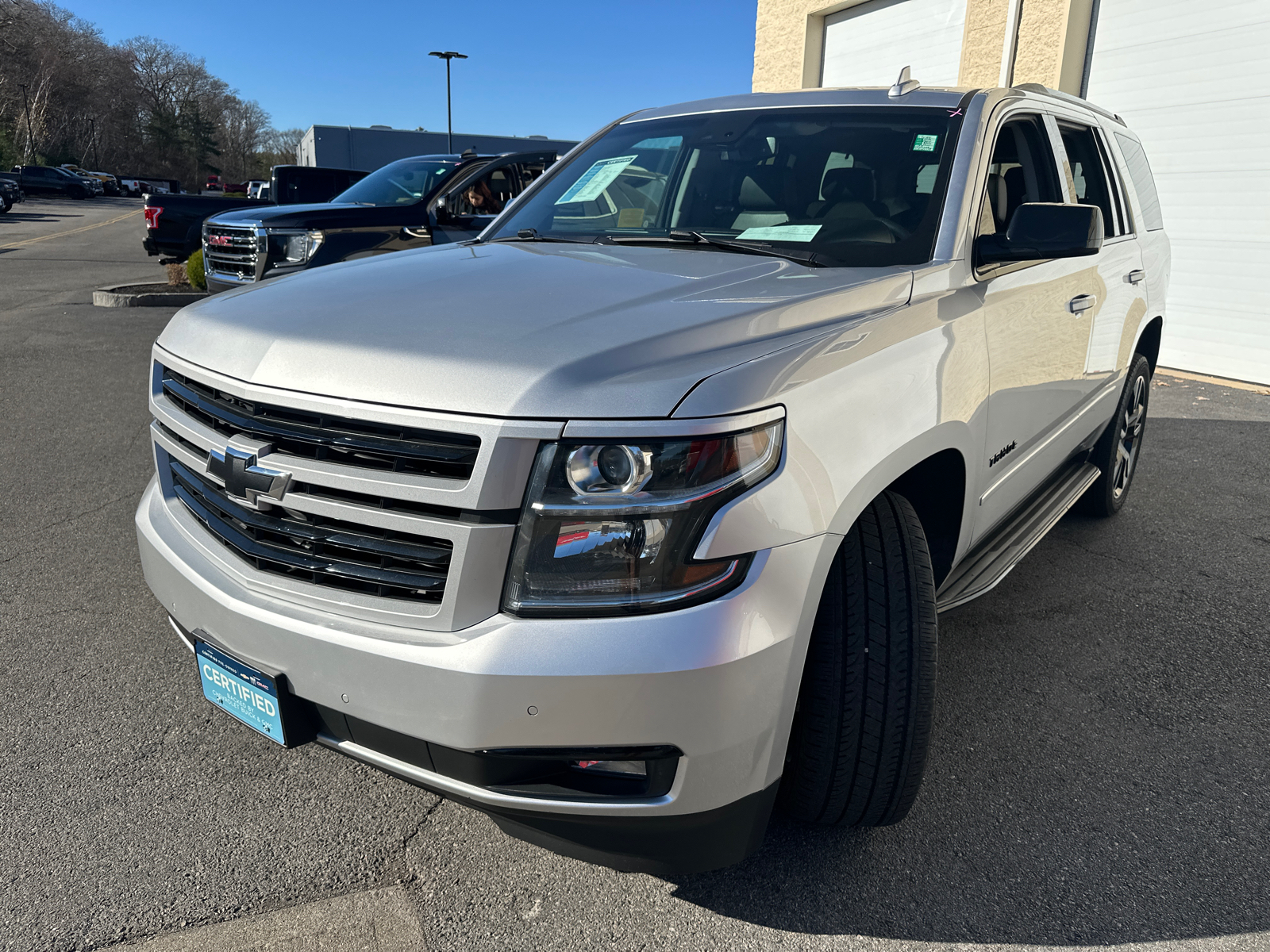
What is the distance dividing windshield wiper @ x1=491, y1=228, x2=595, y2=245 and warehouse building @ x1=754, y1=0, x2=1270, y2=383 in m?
7.18

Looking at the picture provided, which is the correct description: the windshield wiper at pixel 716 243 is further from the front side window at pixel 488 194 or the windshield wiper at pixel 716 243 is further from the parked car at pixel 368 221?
the front side window at pixel 488 194

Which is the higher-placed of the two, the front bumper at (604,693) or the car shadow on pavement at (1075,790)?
the front bumper at (604,693)

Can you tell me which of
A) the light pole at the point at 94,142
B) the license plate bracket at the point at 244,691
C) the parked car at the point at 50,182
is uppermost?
the light pole at the point at 94,142

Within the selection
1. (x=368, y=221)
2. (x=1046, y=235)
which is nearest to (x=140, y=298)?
(x=368, y=221)

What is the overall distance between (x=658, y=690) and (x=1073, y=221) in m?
1.83

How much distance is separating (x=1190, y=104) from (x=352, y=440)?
10325 millimetres

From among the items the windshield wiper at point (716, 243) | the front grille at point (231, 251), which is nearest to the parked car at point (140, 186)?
the front grille at point (231, 251)

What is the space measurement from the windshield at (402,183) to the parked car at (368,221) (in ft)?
0.04

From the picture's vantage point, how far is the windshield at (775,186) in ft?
8.93

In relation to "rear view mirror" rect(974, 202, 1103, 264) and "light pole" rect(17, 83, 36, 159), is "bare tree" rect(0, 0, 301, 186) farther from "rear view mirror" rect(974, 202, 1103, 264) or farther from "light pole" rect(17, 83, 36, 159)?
"rear view mirror" rect(974, 202, 1103, 264)

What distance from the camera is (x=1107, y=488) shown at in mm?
4531

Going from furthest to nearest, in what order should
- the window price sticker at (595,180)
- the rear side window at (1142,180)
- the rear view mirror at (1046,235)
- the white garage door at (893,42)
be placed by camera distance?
1. the white garage door at (893,42)
2. the rear side window at (1142,180)
3. the window price sticker at (595,180)
4. the rear view mirror at (1046,235)

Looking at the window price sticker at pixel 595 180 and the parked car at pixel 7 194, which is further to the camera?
the parked car at pixel 7 194

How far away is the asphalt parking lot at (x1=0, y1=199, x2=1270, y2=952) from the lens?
1982 millimetres
